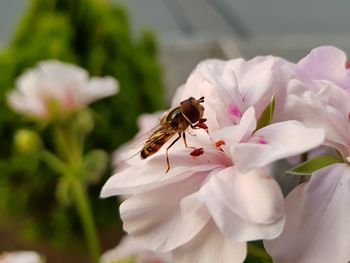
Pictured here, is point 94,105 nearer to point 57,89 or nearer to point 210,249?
point 57,89

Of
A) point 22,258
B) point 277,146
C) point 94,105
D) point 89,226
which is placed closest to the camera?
point 277,146

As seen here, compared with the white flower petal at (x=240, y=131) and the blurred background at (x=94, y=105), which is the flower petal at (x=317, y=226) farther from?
the blurred background at (x=94, y=105)

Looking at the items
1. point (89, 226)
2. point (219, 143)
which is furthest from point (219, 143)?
point (89, 226)

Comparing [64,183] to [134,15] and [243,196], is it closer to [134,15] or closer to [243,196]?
[243,196]

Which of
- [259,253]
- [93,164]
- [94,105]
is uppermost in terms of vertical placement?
[259,253]

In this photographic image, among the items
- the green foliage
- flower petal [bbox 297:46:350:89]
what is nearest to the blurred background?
the green foliage

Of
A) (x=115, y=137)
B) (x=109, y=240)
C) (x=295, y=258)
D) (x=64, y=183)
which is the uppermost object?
(x=295, y=258)

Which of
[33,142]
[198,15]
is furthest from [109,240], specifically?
[198,15]
